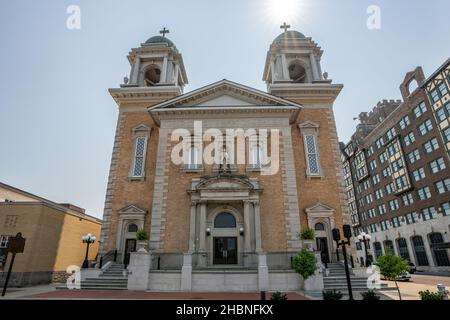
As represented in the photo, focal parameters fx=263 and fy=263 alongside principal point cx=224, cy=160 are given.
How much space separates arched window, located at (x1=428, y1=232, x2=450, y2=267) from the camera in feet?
115

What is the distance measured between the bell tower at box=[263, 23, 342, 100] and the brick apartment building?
11380 mm

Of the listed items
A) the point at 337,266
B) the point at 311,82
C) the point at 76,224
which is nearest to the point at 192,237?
the point at 337,266

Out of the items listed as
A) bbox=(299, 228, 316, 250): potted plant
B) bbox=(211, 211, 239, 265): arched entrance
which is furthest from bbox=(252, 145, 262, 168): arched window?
bbox=(299, 228, 316, 250): potted plant

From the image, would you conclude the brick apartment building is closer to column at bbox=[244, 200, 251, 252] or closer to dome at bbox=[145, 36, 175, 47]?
column at bbox=[244, 200, 251, 252]

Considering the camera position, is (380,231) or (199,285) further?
(380,231)

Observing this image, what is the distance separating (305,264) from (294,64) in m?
22.1

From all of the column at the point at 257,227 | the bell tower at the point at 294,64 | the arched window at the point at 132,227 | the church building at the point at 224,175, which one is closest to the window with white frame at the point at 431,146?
the bell tower at the point at 294,64

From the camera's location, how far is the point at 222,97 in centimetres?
2342

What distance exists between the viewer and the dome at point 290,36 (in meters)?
29.0

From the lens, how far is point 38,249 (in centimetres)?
1977

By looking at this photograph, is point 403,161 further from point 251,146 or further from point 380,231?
point 251,146

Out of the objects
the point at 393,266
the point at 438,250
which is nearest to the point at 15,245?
the point at 393,266

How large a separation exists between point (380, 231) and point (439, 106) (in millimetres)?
25075

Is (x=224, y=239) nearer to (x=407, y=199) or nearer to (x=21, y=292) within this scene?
(x=21, y=292)
